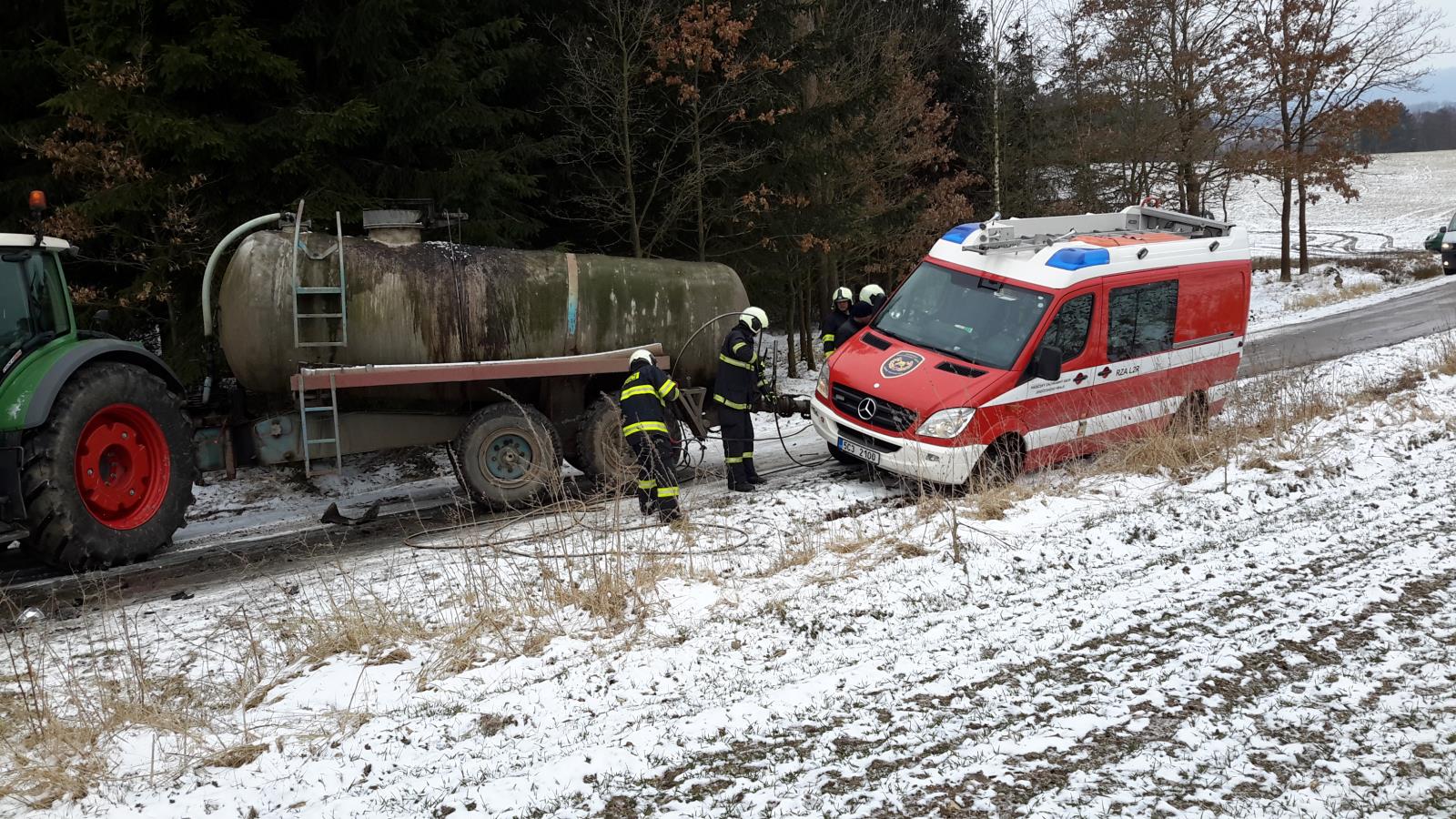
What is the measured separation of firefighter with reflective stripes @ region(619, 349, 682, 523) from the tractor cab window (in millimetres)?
4342

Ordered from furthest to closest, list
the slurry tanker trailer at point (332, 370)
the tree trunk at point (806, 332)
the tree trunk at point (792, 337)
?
the tree trunk at point (806, 332) → the tree trunk at point (792, 337) → the slurry tanker trailer at point (332, 370)

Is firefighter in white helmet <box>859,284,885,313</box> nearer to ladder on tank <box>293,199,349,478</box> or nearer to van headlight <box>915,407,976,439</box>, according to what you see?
van headlight <box>915,407,976,439</box>

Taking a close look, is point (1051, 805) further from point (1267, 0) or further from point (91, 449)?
point (1267, 0)

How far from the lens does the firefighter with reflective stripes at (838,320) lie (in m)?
11.7

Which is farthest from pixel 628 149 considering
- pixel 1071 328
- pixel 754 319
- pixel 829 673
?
pixel 829 673

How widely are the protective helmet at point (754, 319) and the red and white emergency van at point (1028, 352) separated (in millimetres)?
781

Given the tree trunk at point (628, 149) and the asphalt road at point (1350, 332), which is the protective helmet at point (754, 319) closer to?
the tree trunk at point (628, 149)

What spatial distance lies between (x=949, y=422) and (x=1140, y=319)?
105 inches

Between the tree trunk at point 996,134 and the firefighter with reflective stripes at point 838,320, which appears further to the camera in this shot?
the tree trunk at point 996,134

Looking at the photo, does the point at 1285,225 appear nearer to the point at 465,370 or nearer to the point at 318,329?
the point at 465,370

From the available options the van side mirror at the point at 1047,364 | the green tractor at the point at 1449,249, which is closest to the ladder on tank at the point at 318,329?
the van side mirror at the point at 1047,364

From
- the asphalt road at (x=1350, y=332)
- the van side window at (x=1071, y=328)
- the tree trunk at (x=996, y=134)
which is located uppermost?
the tree trunk at (x=996, y=134)

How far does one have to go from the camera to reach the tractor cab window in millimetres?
7375

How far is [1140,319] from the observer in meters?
9.88
